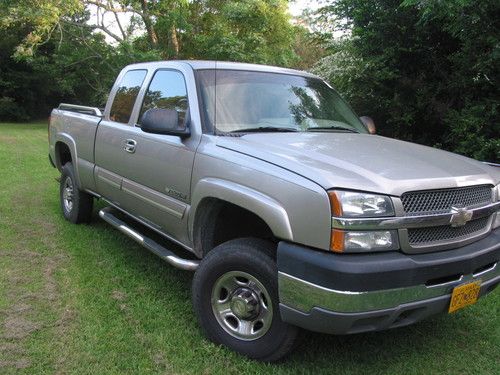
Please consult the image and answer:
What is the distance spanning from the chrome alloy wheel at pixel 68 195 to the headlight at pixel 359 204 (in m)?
4.30

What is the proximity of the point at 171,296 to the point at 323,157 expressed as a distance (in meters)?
1.86

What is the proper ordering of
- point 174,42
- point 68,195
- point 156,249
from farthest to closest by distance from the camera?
1. point 174,42
2. point 68,195
3. point 156,249

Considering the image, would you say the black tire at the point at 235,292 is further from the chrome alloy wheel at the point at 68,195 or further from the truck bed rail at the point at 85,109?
the chrome alloy wheel at the point at 68,195

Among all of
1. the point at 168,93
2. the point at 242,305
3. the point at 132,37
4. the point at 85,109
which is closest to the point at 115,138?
the point at 168,93

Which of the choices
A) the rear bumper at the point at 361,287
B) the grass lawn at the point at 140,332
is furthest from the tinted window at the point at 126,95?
the rear bumper at the point at 361,287

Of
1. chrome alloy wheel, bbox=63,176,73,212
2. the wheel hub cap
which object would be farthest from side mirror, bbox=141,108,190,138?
chrome alloy wheel, bbox=63,176,73,212

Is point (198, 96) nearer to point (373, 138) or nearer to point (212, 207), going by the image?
point (212, 207)

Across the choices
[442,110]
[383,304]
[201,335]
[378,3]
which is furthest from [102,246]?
[378,3]

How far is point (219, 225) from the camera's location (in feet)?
11.6

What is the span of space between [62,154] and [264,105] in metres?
3.63

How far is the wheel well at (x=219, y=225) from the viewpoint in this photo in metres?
3.45

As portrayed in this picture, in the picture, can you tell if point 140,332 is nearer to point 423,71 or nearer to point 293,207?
point 293,207

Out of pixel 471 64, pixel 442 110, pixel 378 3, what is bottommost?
pixel 442 110

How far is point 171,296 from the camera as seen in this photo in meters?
4.06
